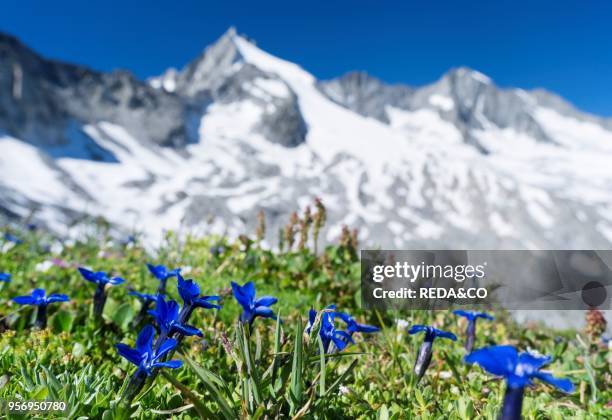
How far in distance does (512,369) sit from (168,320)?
134 centimetres

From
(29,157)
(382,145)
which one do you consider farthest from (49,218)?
(382,145)

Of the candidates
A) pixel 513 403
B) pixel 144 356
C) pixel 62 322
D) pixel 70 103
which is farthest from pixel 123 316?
pixel 70 103

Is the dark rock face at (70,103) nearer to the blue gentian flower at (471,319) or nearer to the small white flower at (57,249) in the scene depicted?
the small white flower at (57,249)

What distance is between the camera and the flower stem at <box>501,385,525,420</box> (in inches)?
48.6

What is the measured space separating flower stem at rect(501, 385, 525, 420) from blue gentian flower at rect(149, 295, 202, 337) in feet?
3.88

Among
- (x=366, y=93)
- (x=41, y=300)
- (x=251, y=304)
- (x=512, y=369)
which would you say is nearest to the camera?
(x=512, y=369)

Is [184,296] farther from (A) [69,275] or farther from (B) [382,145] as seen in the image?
(B) [382,145]

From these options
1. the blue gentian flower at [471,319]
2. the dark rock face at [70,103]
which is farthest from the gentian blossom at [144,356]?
the dark rock face at [70,103]

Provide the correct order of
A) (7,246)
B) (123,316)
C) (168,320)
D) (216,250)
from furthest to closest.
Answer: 1. (216,250)
2. (7,246)
3. (123,316)
4. (168,320)

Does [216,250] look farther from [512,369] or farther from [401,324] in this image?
[512,369]

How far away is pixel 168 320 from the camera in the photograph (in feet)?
5.97

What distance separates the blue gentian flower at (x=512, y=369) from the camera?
3.92ft

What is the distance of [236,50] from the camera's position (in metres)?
136

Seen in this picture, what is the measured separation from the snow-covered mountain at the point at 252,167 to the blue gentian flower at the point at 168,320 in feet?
49.0
